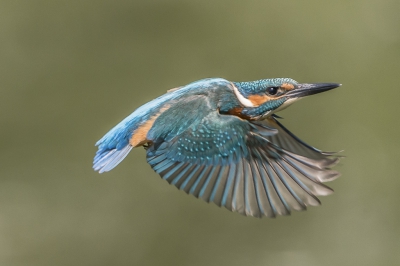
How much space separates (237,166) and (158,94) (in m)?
1.76

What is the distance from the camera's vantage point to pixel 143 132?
6.64 ft

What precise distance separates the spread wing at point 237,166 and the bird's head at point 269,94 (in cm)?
14

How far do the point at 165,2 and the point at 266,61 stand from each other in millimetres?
723

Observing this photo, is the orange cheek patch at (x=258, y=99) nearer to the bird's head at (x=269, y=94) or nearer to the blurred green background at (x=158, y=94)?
the bird's head at (x=269, y=94)

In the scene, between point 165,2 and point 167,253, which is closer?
point 167,253

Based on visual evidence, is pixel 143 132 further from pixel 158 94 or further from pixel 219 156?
pixel 158 94

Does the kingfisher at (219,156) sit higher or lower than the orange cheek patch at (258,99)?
lower

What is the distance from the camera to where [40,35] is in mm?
4059

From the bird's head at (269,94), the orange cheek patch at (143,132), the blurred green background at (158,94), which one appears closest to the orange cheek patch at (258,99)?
the bird's head at (269,94)

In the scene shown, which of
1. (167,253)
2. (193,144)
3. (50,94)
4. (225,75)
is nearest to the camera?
(193,144)

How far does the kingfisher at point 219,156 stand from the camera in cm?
195

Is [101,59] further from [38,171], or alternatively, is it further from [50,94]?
[38,171]

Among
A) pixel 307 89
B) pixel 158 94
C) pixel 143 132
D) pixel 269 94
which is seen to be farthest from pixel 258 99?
pixel 158 94

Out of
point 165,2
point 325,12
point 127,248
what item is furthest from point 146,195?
point 325,12
